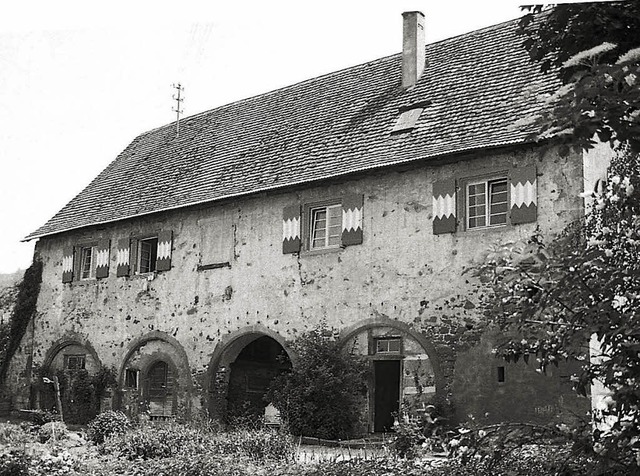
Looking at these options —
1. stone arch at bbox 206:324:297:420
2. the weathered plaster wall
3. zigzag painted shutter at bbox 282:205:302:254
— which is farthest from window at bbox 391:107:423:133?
stone arch at bbox 206:324:297:420

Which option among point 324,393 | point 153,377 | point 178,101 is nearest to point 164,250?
point 153,377

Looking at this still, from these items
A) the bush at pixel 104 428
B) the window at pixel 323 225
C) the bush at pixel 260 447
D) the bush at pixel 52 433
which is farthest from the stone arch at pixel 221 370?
the bush at pixel 260 447

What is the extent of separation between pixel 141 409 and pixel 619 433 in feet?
50.7

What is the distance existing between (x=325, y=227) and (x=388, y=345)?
270cm

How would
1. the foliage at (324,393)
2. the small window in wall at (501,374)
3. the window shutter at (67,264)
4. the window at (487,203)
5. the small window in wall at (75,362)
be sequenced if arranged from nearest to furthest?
1. the small window in wall at (501,374)
2. the window at (487,203)
3. the foliage at (324,393)
4. the small window in wall at (75,362)
5. the window shutter at (67,264)

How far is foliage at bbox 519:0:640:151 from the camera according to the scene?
498 cm

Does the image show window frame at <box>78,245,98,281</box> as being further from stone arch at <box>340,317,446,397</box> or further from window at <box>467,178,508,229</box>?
window at <box>467,178,508,229</box>

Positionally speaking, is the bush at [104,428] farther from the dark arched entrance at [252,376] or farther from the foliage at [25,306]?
the foliage at [25,306]

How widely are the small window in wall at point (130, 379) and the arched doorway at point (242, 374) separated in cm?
258

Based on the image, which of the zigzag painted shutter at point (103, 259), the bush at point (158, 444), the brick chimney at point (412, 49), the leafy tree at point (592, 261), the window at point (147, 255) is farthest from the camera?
the zigzag painted shutter at point (103, 259)

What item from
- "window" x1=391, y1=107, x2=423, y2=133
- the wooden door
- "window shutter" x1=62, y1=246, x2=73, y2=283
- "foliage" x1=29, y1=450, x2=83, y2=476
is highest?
"window" x1=391, y1=107, x2=423, y2=133

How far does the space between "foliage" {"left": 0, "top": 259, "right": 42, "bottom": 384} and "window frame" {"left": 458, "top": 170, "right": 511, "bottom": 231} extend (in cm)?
1273

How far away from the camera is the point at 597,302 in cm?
571

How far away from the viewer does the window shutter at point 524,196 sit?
14.0m
